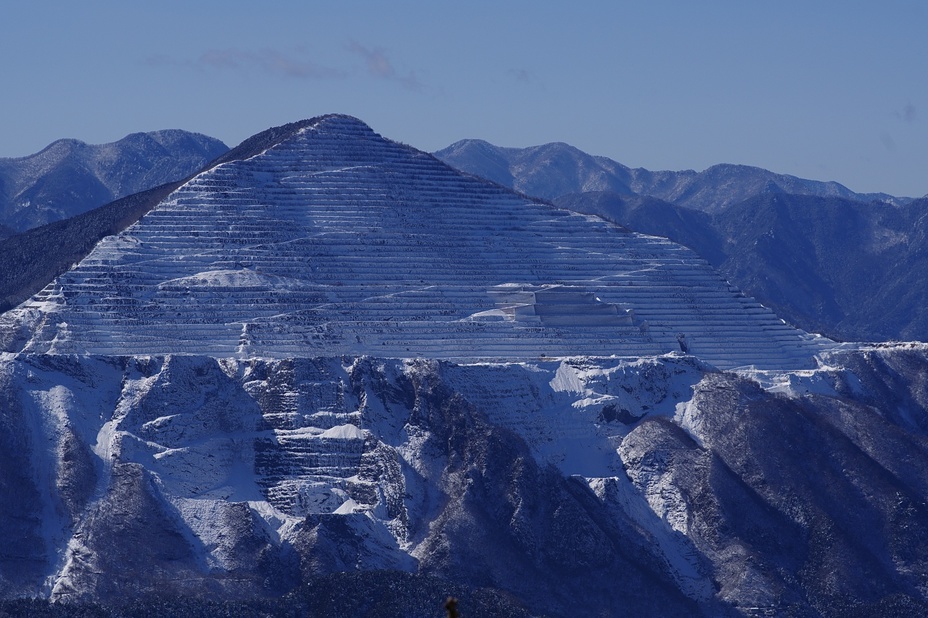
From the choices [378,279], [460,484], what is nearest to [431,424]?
[460,484]

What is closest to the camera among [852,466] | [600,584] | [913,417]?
[600,584]

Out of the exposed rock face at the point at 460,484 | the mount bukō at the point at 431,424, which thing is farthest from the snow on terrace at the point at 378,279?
the exposed rock face at the point at 460,484

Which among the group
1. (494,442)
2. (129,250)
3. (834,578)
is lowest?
(834,578)

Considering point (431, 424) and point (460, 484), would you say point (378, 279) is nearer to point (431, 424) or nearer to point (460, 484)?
point (431, 424)

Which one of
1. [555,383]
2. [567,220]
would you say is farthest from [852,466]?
[567,220]

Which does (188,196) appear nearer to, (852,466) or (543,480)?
(543,480)

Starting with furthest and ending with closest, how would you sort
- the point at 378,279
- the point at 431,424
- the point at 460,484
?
the point at 378,279, the point at 431,424, the point at 460,484
